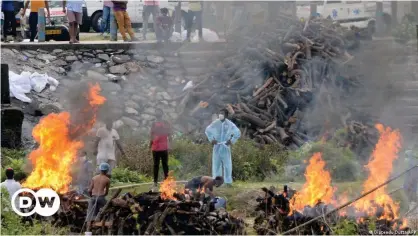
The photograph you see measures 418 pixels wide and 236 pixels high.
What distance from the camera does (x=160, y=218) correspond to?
46.4 ft

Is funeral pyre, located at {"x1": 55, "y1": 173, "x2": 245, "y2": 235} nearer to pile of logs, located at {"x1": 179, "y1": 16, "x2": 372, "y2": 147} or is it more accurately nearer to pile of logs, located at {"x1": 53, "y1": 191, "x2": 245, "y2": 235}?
pile of logs, located at {"x1": 53, "y1": 191, "x2": 245, "y2": 235}

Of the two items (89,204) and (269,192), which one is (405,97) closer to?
(269,192)

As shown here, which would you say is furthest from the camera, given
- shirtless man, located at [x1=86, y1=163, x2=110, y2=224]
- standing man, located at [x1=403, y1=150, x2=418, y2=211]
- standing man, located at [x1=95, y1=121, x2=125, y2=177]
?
standing man, located at [x1=95, y1=121, x2=125, y2=177]

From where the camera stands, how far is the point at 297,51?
25.7 m

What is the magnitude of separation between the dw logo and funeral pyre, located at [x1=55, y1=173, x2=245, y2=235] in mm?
547

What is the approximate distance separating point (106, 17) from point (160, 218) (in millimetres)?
13981

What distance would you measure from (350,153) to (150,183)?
504 centimetres

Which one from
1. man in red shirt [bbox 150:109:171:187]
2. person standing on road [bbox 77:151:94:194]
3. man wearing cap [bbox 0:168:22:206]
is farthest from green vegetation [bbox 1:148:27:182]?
man in red shirt [bbox 150:109:171:187]

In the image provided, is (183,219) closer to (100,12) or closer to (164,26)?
(164,26)

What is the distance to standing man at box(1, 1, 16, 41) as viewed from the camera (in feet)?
78.9

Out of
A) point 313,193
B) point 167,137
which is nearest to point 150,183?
point 167,137

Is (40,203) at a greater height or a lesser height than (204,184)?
lesser

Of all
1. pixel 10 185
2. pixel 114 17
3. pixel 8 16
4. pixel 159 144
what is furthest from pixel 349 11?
pixel 10 185

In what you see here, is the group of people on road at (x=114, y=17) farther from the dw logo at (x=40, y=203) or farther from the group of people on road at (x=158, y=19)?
the dw logo at (x=40, y=203)
